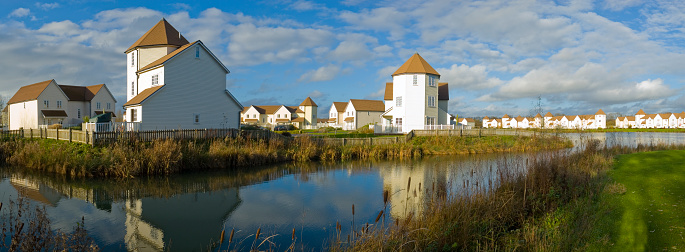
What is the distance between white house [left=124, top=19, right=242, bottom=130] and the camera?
27.6 meters

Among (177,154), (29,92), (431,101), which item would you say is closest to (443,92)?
(431,101)

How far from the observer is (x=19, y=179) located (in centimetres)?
1645

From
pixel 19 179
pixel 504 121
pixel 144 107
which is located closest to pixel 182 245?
pixel 19 179

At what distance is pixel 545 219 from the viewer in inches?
301

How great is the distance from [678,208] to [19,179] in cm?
2222

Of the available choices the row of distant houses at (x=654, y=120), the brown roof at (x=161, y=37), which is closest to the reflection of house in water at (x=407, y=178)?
the brown roof at (x=161, y=37)

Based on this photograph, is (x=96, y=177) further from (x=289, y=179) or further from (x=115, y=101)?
(x=115, y=101)

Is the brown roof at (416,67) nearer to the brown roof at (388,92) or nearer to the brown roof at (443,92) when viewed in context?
the brown roof at (443,92)

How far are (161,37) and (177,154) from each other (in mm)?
19217

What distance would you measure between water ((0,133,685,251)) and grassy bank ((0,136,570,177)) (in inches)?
37.2

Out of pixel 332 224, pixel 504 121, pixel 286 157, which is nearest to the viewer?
pixel 332 224

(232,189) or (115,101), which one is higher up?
(115,101)

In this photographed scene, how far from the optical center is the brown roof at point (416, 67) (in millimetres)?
44281

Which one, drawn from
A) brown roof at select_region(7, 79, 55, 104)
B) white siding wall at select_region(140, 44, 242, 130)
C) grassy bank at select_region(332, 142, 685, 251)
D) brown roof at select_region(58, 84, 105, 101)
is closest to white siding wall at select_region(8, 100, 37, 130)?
brown roof at select_region(7, 79, 55, 104)
